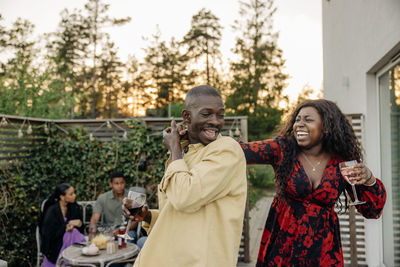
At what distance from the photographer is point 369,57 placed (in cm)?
392

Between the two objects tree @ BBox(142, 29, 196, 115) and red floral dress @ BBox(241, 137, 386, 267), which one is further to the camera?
tree @ BBox(142, 29, 196, 115)

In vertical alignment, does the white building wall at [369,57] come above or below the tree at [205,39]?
below

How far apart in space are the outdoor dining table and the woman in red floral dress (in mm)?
1814

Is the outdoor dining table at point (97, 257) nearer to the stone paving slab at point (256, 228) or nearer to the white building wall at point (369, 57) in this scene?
the stone paving slab at point (256, 228)

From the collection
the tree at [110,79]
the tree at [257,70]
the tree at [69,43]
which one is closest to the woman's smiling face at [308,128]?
the tree at [257,70]

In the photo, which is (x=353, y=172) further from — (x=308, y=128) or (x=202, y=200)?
(x=202, y=200)

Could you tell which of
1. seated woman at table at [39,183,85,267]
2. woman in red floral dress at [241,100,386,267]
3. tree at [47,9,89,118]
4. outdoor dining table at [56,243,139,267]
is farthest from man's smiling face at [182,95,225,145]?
tree at [47,9,89,118]

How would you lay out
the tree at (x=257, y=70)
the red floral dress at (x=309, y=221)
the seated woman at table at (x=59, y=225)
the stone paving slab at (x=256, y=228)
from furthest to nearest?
the tree at (x=257, y=70) → the stone paving slab at (x=256, y=228) → the seated woman at table at (x=59, y=225) → the red floral dress at (x=309, y=221)

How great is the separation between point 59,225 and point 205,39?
50.8ft

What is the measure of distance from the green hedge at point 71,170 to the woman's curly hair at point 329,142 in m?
3.03

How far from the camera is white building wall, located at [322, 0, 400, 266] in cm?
316

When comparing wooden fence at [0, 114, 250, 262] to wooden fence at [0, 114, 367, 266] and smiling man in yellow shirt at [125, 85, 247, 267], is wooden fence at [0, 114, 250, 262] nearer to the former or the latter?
wooden fence at [0, 114, 367, 266]

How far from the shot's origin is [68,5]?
1666 centimetres

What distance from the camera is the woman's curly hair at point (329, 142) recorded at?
85.1 inches
